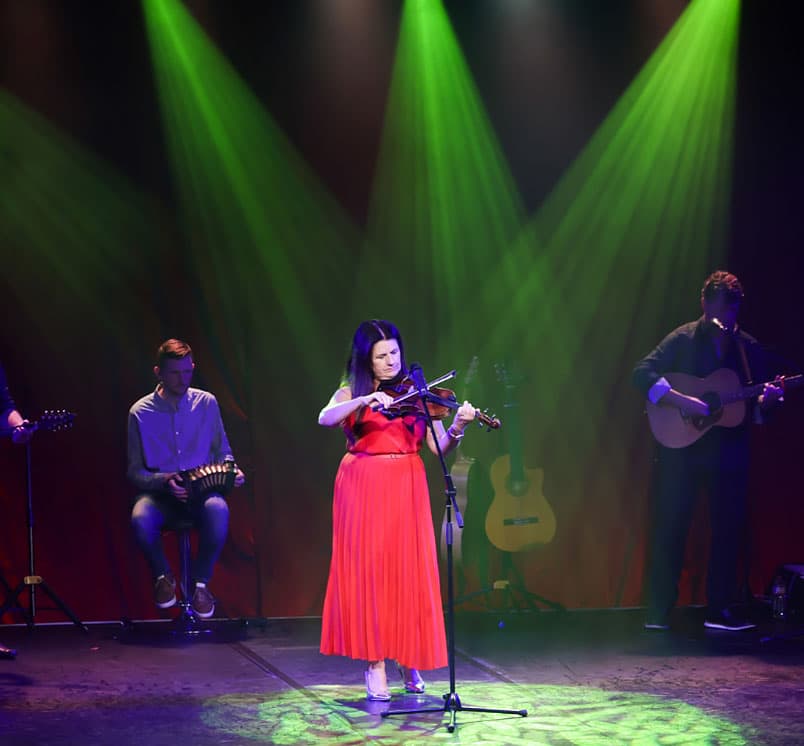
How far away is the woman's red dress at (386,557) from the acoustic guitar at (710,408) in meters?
2.21

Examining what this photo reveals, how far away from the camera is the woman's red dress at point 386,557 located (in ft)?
16.2

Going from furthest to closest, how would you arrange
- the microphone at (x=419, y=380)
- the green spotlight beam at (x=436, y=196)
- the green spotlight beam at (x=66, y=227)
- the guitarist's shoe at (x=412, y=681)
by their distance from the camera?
the green spotlight beam at (x=436, y=196) < the green spotlight beam at (x=66, y=227) < the guitarist's shoe at (x=412, y=681) < the microphone at (x=419, y=380)

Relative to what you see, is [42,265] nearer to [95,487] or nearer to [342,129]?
[95,487]

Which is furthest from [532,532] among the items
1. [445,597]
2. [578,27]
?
[578,27]

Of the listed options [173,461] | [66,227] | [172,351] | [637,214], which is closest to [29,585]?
[173,461]

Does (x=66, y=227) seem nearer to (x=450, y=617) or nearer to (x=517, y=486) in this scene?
(x=517, y=486)

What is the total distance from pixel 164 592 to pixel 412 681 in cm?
197

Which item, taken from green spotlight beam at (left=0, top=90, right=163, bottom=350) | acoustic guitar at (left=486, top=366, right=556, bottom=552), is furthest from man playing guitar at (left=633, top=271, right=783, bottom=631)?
green spotlight beam at (left=0, top=90, right=163, bottom=350)

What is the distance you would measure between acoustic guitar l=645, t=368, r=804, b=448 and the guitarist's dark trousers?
9 cm

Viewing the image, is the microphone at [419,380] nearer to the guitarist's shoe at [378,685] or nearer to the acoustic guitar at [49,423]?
the guitarist's shoe at [378,685]

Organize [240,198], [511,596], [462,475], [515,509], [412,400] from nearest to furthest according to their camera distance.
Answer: [412,400] → [515,509] → [462,475] → [240,198] → [511,596]

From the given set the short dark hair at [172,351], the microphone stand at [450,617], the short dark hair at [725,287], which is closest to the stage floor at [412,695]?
the microphone stand at [450,617]

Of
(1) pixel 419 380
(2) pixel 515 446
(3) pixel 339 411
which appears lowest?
(2) pixel 515 446

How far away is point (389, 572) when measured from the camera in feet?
16.2
